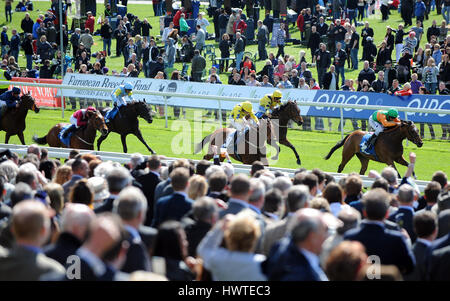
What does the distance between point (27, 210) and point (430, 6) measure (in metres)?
25.8

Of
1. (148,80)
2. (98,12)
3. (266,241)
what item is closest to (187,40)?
(148,80)

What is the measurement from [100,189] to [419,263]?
2933 mm

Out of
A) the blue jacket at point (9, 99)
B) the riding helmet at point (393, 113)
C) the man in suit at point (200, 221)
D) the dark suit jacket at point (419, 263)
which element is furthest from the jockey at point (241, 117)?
the dark suit jacket at point (419, 263)

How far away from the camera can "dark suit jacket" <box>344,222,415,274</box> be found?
15.8 feet

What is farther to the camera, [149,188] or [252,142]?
[252,142]

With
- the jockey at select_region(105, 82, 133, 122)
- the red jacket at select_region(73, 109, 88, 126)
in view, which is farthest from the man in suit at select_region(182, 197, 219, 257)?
the jockey at select_region(105, 82, 133, 122)

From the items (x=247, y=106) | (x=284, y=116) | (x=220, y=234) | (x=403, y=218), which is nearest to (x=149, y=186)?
(x=403, y=218)

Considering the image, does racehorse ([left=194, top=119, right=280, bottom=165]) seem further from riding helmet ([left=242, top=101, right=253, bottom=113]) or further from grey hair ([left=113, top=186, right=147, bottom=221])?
grey hair ([left=113, top=186, right=147, bottom=221])

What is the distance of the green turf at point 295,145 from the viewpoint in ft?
44.3

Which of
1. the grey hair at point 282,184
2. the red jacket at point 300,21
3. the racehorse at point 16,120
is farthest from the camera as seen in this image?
the red jacket at point 300,21

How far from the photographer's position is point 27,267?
3891 millimetres

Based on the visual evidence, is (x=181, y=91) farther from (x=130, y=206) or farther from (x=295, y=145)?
(x=130, y=206)

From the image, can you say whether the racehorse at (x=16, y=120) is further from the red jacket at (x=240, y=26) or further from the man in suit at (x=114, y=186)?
the red jacket at (x=240, y=26)
